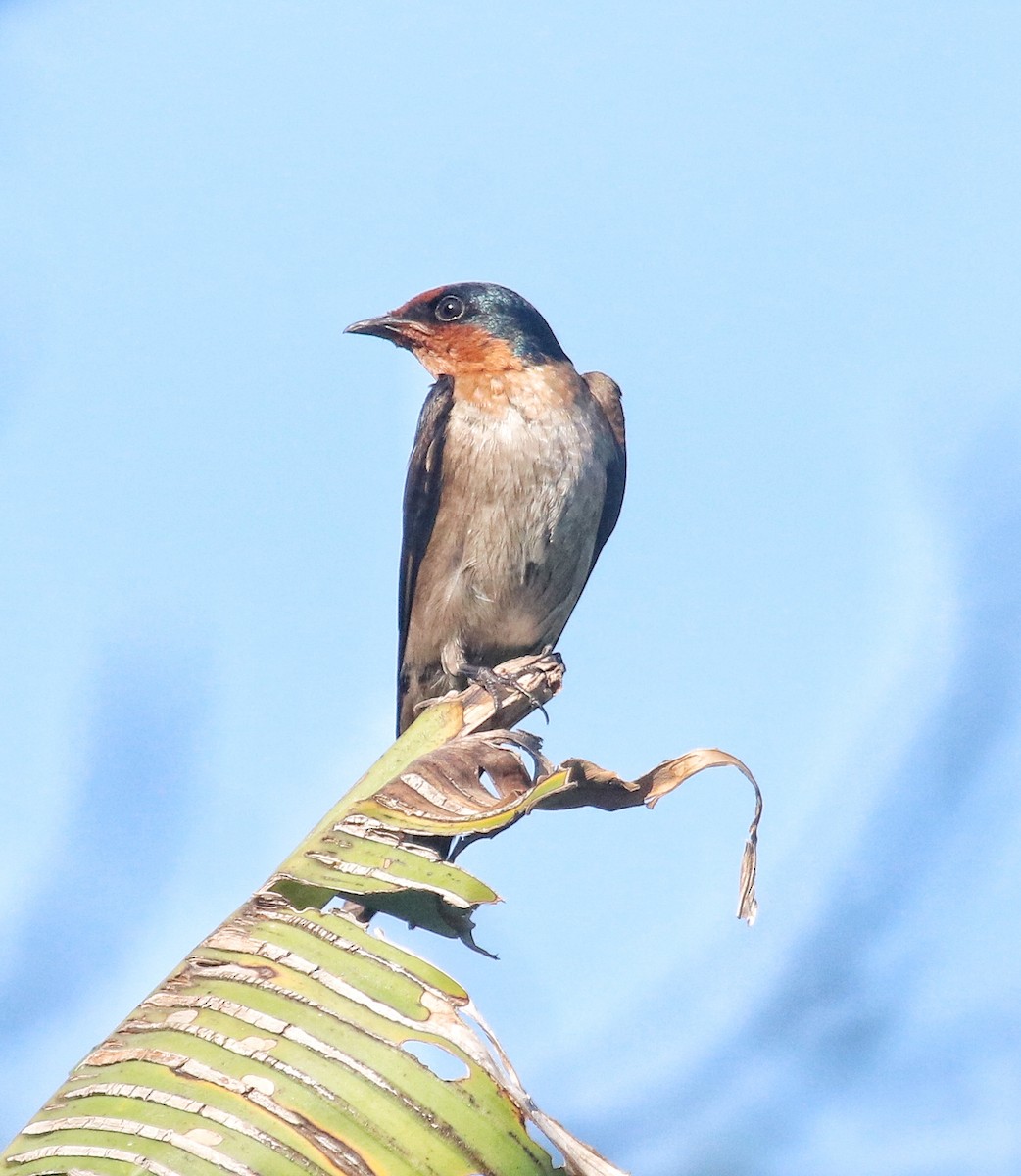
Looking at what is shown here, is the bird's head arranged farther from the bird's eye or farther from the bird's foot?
the bird's foot

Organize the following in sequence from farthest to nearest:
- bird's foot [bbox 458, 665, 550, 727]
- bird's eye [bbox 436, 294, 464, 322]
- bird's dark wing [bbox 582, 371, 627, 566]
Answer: bird's dark wing [bbox 582, 371, 627, 566] < bird's eye [bbox 436, 294, 464, 322] < bird's foot [bbox 458, 665, 550, 727]

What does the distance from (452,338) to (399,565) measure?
3.41ft

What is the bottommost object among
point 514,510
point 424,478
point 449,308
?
point 514,510

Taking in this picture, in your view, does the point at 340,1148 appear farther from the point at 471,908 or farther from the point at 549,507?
the point at 549,507

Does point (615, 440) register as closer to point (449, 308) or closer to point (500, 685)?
point (449, 308)

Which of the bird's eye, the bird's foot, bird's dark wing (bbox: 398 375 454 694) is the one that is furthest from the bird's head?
the bird's foot

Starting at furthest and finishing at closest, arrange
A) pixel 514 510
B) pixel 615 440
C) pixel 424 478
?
1. pixel 615 440
2. pixel 424 478
3. pixel 514 510

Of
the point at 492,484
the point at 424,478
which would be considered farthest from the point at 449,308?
→ the point at 492,484

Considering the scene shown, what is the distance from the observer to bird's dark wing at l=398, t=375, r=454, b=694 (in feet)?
20.4

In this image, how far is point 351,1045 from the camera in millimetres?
2535

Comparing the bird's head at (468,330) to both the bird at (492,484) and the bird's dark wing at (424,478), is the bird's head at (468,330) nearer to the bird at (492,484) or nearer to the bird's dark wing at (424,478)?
the bird at (492,484)

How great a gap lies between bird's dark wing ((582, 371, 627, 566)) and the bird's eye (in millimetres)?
664

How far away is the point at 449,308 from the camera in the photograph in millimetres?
6559

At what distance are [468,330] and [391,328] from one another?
38 cm
